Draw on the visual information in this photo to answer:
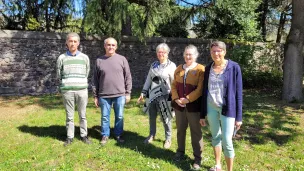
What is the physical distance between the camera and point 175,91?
368 centimetres

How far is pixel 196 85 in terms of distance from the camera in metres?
3.47

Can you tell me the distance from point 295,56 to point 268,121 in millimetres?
2704

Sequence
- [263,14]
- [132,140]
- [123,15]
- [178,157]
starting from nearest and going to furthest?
[178,157] < [132,140] < [123,15] < [263,14]

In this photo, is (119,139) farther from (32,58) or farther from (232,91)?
(32,58)

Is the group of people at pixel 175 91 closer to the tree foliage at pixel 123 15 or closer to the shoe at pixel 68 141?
the shoe at pixel 68 141

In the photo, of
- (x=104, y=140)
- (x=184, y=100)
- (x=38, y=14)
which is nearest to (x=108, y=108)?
(x=104, y=140)

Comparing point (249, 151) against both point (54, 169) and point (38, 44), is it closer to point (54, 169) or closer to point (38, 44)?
point (54, 169)

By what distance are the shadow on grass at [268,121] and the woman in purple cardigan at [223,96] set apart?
195 centimetres

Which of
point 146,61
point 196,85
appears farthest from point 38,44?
point 196,85

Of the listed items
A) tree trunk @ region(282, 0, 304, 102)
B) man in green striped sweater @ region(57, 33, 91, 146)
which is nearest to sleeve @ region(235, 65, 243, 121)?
man in green striped sweater @ region(57, 33, 91, 146)

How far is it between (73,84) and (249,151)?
3.02m

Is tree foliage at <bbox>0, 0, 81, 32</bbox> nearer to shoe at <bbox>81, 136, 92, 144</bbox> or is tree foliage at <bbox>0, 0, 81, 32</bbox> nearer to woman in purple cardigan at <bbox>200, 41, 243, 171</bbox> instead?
shoe at <bbox>81, 136, 92, 144</bbox>

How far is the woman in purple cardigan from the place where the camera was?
10.1 ft

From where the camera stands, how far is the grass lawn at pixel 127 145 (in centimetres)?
382
